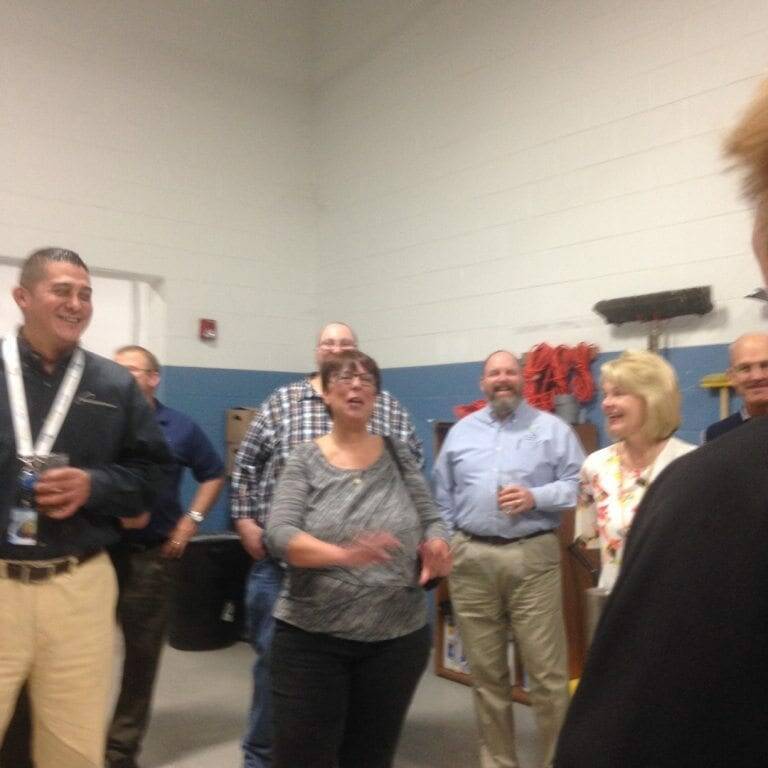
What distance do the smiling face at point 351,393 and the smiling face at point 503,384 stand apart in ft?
3.91

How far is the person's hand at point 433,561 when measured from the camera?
6.51ft

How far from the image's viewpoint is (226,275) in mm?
5621

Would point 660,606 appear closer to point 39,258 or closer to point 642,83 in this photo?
point 39,258

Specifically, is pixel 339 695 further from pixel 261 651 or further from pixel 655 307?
pixel 655 307

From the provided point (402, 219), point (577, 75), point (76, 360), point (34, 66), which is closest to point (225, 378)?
point (402, 219)

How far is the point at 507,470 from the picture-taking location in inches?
121

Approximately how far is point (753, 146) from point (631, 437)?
1.96 m

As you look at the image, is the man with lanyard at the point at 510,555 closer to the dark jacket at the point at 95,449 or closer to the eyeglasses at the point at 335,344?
the eyeglasses at the point at 335,344

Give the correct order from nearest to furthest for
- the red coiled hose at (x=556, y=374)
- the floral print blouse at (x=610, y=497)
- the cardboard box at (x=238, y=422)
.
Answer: the floral print blouse at (x=610, y=497), the red coiled hose at (x=556, y=374), the cardboard box at (x=238, y=422)

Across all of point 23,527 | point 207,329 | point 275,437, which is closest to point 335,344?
point 275,437

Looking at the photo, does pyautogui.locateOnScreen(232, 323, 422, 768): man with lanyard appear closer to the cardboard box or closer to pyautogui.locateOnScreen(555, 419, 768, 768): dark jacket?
pyautogui.locateOnScreen(555, 419, 768, 768): dark jacket

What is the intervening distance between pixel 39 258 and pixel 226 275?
3.63m

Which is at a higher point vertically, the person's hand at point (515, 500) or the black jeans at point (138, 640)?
the person's hand at point (515, 500)

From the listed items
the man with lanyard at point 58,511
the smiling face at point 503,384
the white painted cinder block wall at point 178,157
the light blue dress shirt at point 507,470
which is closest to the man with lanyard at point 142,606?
the man with lanyard at point 58,511
